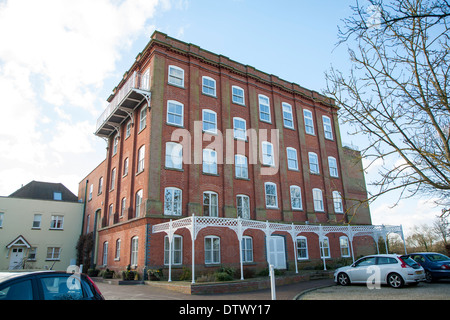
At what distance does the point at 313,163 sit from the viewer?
2722cm

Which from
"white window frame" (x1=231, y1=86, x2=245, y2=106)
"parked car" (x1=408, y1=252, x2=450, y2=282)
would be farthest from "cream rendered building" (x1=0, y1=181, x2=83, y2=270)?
"parked car" (x1=408, y1=252, x2=450, y2=282)

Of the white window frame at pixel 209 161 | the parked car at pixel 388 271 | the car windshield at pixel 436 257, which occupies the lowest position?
the parked car at pixel 388 271

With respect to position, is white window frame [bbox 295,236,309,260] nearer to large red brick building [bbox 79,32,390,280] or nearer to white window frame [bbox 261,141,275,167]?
large red brick building [bbox 79,32,390,280]

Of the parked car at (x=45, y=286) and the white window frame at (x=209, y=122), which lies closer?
the parked car at (x=45, y=286)

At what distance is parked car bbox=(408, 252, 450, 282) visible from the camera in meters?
13.3

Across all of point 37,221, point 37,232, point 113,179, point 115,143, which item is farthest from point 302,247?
point 37,221

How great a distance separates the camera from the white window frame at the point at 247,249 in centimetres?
2009

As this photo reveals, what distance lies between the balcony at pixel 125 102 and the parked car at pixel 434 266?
57.9ft

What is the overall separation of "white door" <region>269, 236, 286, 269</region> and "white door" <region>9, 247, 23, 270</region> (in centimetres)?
2272

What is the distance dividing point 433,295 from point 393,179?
5.47 meters

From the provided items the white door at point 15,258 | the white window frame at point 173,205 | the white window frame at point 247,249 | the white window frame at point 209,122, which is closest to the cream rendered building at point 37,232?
the white door at point 15,258

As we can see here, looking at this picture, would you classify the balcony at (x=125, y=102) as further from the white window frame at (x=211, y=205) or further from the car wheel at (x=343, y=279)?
the car wheel at (x=343, y=279)

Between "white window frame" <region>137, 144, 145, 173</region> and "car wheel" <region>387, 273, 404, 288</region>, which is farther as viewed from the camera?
"white window frame" <region>137, 144, 145, 173</region>

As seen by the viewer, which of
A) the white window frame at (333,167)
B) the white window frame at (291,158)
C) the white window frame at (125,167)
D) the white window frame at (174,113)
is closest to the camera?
the white window frame at (174,113)
